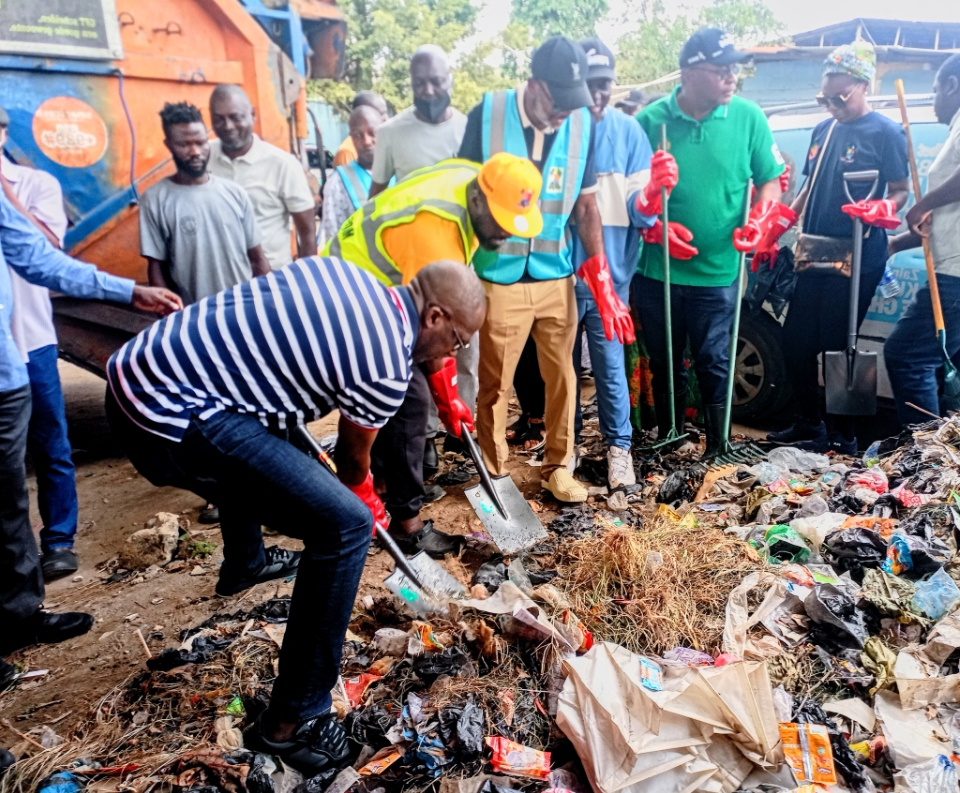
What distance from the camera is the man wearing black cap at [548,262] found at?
11.3 ft

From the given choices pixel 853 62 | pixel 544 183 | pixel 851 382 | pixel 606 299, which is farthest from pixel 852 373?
pixel 544 183

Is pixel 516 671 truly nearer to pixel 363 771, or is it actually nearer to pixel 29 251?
pixel 363 771

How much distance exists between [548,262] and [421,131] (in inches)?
47.3

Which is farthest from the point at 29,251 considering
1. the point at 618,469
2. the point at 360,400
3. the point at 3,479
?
the point at 618,469

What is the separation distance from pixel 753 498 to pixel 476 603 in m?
1.65

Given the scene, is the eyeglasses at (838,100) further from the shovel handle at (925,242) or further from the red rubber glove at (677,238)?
the red rubber glove at (677,238)

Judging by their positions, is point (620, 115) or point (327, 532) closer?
point (327, 532)

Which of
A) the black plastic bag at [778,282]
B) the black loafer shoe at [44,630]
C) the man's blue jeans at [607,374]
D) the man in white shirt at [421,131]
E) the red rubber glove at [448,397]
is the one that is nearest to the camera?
the black loafer shoe at [44,630]

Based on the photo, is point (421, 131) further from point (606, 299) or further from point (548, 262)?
point (606, 299)

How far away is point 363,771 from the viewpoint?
2.05 meters

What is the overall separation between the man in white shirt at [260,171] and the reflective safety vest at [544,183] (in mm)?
1276

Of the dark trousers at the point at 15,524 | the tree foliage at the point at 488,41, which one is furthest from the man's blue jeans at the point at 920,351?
the tree foliage at the point at 488,41

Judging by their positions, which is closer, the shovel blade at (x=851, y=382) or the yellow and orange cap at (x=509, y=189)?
the yellow and orange cap at (x=509, y=189)

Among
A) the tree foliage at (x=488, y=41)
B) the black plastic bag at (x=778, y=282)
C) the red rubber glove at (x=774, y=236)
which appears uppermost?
the tree foliage at (x=488, y=41)
